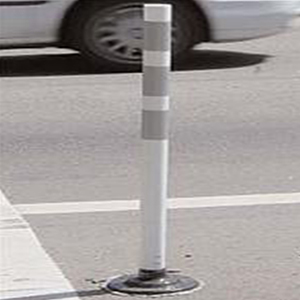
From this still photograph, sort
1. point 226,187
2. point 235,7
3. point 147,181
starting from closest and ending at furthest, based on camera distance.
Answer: point 147,181, point 226,187, point 235,7

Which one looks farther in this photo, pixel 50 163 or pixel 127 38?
pixel 127 38

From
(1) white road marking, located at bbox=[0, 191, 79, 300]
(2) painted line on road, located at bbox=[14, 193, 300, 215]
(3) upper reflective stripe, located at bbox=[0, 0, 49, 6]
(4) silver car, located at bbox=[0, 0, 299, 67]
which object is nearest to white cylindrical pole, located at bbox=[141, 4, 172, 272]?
(1) white road marking, located at bbox=[0, 191, 79, 300]

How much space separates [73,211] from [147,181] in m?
1.63

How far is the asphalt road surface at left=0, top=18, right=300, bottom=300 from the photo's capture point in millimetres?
5996

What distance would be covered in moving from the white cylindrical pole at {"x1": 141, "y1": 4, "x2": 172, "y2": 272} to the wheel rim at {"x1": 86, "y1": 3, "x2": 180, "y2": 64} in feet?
19.2

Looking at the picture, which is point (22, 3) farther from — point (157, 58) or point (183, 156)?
point (157, 58)

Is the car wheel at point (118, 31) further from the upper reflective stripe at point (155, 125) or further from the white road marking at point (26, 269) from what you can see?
the upper reflective stripe at point (155, 125)

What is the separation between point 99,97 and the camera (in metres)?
10.2

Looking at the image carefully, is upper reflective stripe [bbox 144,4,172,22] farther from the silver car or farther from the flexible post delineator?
the silver car

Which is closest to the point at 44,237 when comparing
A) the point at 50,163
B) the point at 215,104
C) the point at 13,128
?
the point at 50,163

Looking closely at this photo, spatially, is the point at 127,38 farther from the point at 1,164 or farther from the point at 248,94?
the point at 1,164

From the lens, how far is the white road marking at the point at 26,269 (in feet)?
18.0

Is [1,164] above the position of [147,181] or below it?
below

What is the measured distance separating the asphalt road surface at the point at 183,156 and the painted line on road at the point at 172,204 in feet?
0.33
